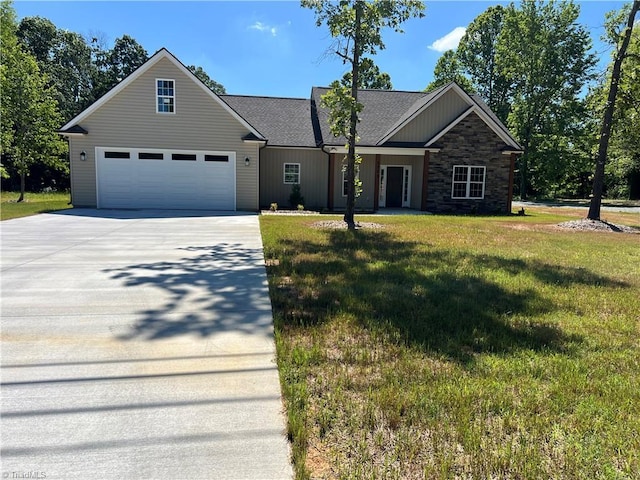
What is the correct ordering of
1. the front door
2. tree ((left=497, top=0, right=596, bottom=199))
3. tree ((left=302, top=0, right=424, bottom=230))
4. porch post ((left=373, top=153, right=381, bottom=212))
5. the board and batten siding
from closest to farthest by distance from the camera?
tree ((left=302, top=0, right=424, bottom=230))
the board and batten siding
porch post ((left=373, top=153, right=381, bottom=212))
the front door
tree ((left=497, top=0, right=596, bottom=199))

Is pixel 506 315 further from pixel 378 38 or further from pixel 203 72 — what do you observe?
pixel 203 72

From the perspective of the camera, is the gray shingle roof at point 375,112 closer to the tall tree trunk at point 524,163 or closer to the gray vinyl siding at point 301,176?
the gray vinyl siding at point 301,176

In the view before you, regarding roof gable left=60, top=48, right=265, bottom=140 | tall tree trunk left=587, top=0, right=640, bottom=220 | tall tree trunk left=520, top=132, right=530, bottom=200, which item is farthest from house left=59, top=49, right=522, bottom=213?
tall tree trunk left=520, top=132, right=530, bottom=200

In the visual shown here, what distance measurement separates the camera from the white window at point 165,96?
697 inches

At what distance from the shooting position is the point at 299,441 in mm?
2576

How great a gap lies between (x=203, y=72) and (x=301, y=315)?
207 ft

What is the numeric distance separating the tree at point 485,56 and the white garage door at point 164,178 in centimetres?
3367

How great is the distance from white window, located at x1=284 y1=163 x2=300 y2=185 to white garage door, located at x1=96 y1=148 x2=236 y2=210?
2.98 meters

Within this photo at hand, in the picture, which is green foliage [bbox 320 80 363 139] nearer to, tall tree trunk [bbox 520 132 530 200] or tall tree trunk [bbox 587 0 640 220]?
tall tree trunk [bbox 587 0 640 220]

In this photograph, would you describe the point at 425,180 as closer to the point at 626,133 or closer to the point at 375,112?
the point at 375,112

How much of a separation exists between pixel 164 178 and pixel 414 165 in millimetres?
11338

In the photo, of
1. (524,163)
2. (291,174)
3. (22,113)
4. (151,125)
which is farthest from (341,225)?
(524,163)

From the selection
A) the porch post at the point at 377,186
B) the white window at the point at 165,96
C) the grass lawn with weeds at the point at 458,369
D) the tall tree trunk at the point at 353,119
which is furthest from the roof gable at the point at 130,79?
the grass lawn with weeds at the point at 458,369

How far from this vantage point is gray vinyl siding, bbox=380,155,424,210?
20.9 m
